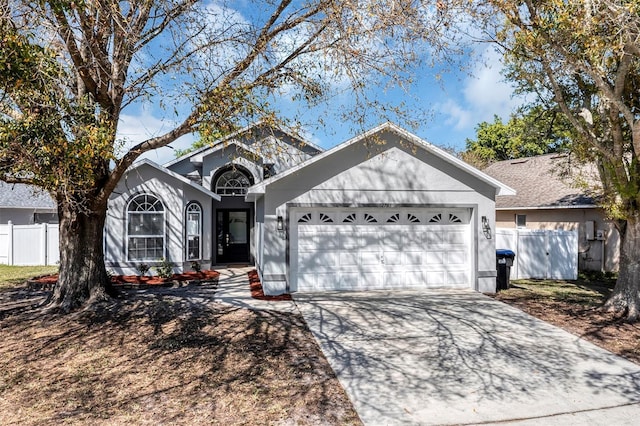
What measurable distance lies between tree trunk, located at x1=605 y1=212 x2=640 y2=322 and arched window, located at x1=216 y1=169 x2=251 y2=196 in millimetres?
13268

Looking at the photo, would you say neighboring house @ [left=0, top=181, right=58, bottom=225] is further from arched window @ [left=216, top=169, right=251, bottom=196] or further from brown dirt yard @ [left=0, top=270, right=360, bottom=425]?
brown dirt yard @ [left=0, top=270, right=360, bottom=425]

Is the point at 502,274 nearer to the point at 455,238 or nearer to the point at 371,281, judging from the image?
the point at 455,238

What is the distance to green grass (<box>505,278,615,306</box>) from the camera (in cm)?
1097

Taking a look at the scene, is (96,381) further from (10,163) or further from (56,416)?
(10,163)

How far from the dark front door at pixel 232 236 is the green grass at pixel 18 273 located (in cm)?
626

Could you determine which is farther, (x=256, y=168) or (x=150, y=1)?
(x=256, y=168)

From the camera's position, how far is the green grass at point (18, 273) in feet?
42.8

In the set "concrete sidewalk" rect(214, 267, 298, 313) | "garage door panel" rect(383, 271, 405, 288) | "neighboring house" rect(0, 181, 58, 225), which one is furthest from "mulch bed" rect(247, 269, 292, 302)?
"neighboring house" rect(0, 181, 58, 225)

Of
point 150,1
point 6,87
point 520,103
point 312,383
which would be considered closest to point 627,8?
point 520,103

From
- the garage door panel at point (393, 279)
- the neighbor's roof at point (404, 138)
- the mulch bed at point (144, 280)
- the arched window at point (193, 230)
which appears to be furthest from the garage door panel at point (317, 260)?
the arched window at point (193, 230)

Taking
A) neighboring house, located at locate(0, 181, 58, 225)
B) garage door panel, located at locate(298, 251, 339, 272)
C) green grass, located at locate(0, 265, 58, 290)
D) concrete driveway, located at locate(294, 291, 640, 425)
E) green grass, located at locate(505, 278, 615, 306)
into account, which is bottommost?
concrete driveway, located at locate(294, 291, 640, 425)

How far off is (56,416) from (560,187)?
1954 centimetres

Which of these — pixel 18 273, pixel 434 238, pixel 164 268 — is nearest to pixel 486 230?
pixel 434 238

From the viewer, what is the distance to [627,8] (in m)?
6.18
